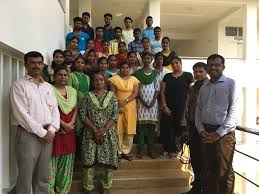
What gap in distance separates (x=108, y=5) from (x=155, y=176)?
9613 mm

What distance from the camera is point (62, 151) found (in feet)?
12.5

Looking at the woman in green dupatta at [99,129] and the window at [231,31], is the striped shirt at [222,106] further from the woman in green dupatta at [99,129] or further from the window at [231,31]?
the window at [231,31]

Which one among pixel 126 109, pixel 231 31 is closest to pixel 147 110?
pixel 126 109

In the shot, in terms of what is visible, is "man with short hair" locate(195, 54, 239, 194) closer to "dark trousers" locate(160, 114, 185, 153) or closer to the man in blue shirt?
"dark trousers" locate(160, 114, 185, 153)

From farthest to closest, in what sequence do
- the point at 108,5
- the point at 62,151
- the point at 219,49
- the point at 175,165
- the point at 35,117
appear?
the point at 219,49 < the point at 108,5 < the point at 175,165 < the point at 62,151 < the point at 35,117

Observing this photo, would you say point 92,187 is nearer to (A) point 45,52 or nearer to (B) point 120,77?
(B) point 120,77

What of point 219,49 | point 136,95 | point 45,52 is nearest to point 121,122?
point 136,95

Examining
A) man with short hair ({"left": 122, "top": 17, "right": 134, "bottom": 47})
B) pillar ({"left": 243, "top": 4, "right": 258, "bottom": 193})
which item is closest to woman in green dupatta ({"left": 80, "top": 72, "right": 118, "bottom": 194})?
man with short hair ({"left": 122, "top": 17, "right": 134, "bottom": 47})

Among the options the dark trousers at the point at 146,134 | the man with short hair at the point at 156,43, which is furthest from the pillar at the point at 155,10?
the dark trousers at the point at 146,134

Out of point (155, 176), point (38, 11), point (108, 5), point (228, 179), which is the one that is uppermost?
point (108, 5)

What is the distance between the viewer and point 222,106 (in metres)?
3.35

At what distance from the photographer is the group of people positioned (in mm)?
3184

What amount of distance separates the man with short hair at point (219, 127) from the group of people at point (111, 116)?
0.03 ft

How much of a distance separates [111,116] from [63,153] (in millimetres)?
765
